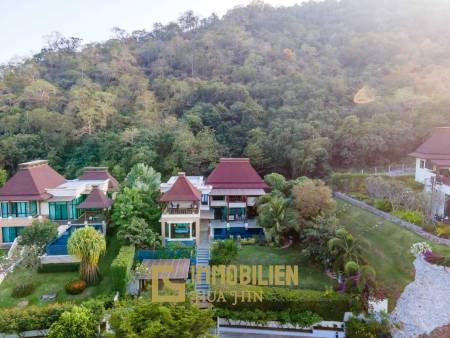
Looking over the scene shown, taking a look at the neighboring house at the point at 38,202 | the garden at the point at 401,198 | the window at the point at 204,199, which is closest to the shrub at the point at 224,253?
the window at the point at 204,199

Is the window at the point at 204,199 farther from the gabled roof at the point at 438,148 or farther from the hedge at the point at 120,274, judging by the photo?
the gabled roof at the point at 438,148

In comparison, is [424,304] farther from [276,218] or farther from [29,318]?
[29,318]

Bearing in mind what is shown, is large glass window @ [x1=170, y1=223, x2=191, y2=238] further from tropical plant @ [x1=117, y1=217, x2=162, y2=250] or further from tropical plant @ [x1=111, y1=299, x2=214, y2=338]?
tropical plant @ [x1=111, y1=299, x2=214, y2=338]

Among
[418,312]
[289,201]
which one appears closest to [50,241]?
[289,201]

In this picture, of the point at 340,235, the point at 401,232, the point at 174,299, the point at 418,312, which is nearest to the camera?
the point at 174,299

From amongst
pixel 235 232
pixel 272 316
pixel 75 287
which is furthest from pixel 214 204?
pixel 272 316

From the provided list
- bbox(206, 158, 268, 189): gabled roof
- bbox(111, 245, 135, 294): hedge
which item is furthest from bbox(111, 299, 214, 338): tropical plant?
bbox(206, 158, 268, 189): gabled roof

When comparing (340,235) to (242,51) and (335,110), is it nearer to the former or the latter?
(335,110)
